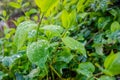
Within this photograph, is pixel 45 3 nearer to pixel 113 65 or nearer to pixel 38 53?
pixel 38 53

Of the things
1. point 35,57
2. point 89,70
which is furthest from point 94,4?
point 35,57

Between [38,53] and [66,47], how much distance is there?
0.17m

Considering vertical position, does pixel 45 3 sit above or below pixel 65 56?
above

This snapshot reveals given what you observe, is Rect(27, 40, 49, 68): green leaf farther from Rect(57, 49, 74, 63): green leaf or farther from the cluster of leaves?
Rect(57, 49, 74, 63): green leaf

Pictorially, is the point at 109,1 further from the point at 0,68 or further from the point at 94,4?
the point at 0,68

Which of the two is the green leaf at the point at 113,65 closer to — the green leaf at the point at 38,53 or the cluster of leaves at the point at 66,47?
the cluster of leaves at the point at 66,47

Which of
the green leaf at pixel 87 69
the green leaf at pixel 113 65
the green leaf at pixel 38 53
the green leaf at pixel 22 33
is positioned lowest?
Result: the green leaf at pixel 87 69

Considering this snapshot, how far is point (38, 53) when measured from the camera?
67 cm

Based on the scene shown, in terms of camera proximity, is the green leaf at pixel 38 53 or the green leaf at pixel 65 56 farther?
the green leaf at pixel 65 56

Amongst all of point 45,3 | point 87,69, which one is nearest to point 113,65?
point 87,69

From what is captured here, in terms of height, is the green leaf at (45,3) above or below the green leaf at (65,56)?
above

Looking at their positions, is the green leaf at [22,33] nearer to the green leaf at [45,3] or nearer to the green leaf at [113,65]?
the green leaf at [45,3]

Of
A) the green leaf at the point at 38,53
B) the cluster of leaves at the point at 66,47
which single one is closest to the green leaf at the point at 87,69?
the cluster of leaves at the point at 66,47

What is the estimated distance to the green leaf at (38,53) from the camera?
0.66 meters
